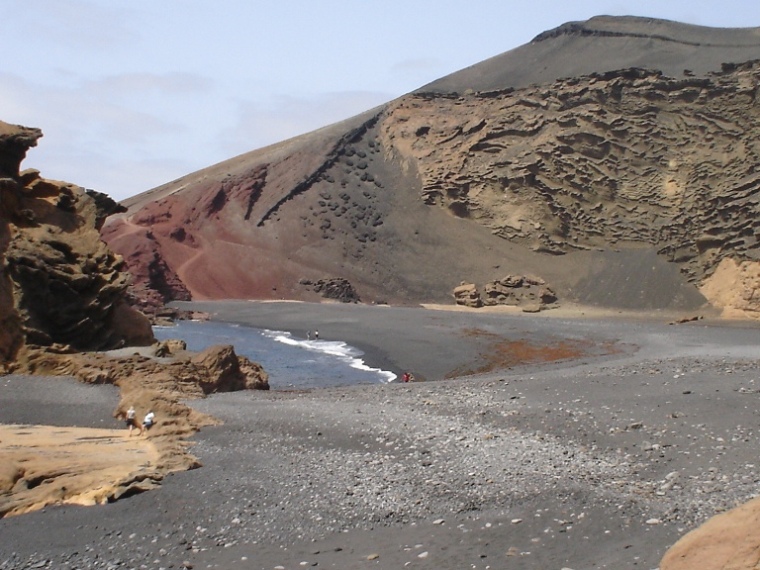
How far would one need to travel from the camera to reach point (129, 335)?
55.3 ft

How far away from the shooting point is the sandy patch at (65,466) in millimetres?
8133

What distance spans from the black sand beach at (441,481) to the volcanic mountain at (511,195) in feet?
97.6

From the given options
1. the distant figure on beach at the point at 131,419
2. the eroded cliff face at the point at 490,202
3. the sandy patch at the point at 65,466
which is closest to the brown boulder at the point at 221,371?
the distant figure on beach at the point at 131,419

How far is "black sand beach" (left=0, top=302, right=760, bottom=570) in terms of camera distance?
6.95m

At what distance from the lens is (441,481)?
8.93 m

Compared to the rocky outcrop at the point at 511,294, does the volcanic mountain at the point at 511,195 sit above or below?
above

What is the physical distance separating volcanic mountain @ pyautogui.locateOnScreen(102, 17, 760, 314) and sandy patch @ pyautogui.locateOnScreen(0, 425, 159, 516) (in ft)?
110

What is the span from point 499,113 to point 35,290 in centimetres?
4526

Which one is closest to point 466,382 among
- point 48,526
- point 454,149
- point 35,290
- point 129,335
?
point 129,335

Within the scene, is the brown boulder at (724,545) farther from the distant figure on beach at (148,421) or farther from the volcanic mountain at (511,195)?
the volcanic mountain at (511,195)

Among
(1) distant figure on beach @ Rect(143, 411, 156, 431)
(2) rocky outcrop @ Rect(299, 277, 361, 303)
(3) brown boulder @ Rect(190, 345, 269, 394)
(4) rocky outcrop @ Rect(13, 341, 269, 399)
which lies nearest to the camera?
(1) distant figure on beach @ Rect(143, 411, 156, 431)

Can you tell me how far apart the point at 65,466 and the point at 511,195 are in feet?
151

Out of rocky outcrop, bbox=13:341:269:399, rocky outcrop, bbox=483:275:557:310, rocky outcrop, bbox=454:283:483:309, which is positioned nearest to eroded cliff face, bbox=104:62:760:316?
rocky outcrop, bbox=483:275:557:310

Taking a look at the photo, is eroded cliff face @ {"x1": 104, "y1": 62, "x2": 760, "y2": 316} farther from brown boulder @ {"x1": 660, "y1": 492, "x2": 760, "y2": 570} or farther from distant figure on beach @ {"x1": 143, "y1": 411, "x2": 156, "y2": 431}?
brown boulder @ {"x1": 660, "y1": 492, "x2": 760, "y2": 570}
